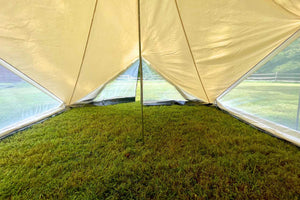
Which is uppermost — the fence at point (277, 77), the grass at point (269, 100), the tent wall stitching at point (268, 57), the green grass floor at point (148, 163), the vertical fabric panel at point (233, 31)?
the vertical fabric panel at point (233, 31)

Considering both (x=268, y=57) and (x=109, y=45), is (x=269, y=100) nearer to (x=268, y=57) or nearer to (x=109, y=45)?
(x=268, y=57)

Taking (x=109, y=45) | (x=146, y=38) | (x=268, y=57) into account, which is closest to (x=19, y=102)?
(x=109, y=45)

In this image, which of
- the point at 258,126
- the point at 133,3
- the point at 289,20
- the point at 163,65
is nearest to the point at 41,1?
the point at 133,3

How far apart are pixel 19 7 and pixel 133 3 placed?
3.79 feet

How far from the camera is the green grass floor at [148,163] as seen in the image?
89 centimetres

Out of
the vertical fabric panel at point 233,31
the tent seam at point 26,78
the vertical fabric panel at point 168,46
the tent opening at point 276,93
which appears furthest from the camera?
the vertical fabric panel at point 168,46

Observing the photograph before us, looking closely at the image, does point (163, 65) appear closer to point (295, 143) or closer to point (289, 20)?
point (289, 20)

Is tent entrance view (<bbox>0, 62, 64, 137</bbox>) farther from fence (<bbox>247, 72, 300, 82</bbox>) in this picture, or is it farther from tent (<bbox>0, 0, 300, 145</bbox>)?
fence (<bbox>247, 72, 300, 82</bbox>)

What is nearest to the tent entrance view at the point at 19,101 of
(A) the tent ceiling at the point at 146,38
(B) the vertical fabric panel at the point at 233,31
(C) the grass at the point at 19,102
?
(C) the grass at the point at 19,102

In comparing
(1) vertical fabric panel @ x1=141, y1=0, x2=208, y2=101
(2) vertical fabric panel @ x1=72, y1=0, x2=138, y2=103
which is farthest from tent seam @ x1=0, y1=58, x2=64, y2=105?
(1) vertical fabric panel @ x1=141, y1=0, x2=208, y2=101

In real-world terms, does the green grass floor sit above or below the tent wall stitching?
below

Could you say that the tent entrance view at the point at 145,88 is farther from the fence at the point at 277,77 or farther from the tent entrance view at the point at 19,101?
the fence at the point at 277,77

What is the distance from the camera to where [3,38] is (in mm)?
1312

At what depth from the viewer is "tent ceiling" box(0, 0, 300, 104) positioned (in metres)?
1.34
